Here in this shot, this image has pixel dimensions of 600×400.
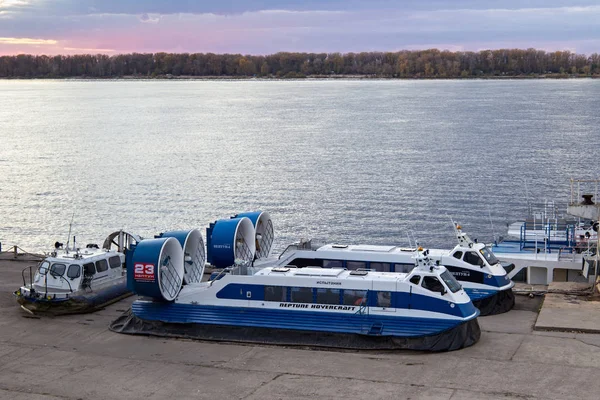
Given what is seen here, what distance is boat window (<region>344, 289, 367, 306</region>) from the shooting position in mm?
23375

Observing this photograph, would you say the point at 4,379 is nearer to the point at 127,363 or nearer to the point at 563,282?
the point at 127,363

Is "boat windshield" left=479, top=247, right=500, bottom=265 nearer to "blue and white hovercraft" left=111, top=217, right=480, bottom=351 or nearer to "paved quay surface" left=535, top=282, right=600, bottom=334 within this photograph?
"paved quay surface" left=535, top=282, right=600, bottom=334

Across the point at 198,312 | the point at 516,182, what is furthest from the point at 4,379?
the point at 516,182

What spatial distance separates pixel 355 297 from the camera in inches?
925

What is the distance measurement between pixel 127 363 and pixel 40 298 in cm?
584

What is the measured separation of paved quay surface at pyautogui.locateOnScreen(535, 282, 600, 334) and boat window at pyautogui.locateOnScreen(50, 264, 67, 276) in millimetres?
14847

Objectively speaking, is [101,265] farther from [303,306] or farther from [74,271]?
[303,306]

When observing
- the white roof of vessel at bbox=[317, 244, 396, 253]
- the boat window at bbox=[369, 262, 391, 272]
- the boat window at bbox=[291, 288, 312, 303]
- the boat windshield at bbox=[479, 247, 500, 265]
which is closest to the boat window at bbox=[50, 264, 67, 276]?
the boat window at bbox=[291, 288, 312, 303]

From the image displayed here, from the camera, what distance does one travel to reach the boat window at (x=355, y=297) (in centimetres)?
2338

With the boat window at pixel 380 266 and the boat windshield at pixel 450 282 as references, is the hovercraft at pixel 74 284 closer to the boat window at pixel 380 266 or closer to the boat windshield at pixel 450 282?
the boat window at pixel 380 266

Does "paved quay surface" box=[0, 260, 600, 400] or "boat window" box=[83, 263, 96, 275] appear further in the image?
"boat window" box=[83, 263, 96, 275]

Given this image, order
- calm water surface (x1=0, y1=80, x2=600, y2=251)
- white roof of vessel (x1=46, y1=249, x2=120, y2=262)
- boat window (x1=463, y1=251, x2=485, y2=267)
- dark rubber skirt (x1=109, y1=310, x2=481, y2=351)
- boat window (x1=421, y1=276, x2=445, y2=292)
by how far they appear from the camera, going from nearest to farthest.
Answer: dark rubber skirt (x1=109, y1=310, x2=481, y2=351), boat window (x1=421, y1=276, x2=445, y2=292), boat window (x1=463, y1=251, x2=485, y2=267), white roof of vessel (x1=46, y1=249, x2=120, y2=262), calm water surface (x1=0, y1=80, x2=600, y2=251)

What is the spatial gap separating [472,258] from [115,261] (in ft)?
39.4

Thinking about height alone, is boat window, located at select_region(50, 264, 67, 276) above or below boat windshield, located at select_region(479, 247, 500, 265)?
below
